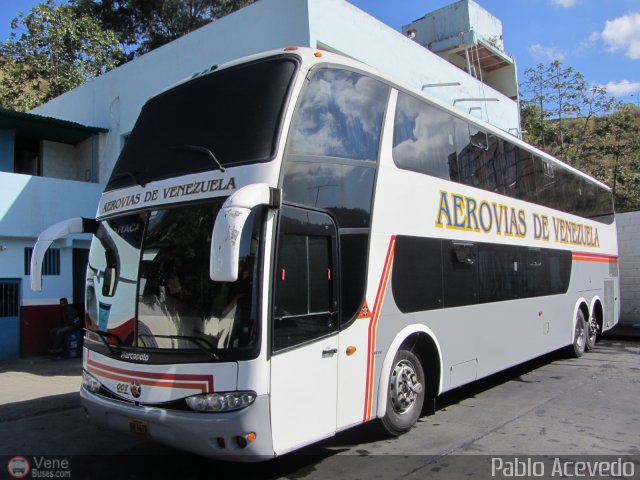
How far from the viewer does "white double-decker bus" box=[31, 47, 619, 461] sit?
3.95m

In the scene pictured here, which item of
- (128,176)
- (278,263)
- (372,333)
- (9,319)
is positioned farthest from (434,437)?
(9,319)

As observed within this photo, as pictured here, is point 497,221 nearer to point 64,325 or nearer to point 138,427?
point 138,427

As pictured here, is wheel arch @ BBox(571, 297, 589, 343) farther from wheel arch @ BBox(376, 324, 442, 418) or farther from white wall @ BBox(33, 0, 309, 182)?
white wall @ BBox(33, 0, 309, 182)

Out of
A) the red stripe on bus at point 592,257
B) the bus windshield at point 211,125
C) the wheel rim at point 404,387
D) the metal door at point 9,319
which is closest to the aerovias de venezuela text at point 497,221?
the red stripe on bus at point 592,257

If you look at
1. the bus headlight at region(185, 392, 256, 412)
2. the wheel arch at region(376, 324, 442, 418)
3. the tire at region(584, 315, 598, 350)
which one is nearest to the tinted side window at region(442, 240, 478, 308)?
the wheel arch at region(376, 324, 442, 418)

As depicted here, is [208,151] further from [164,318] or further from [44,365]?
[44,365]

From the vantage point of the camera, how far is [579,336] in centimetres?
1071

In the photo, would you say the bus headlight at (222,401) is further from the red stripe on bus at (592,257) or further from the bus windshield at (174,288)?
the red stripe on bus at (592,257)

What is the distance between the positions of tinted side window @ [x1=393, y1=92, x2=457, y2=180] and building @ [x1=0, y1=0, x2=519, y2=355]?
170 inches

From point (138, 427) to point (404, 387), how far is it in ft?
9.05

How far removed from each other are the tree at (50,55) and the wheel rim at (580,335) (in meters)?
22.2

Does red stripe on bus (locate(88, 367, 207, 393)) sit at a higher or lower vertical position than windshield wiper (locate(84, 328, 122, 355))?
lower

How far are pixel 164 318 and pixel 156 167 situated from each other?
4.85ft

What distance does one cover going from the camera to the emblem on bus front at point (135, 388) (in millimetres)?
4254
